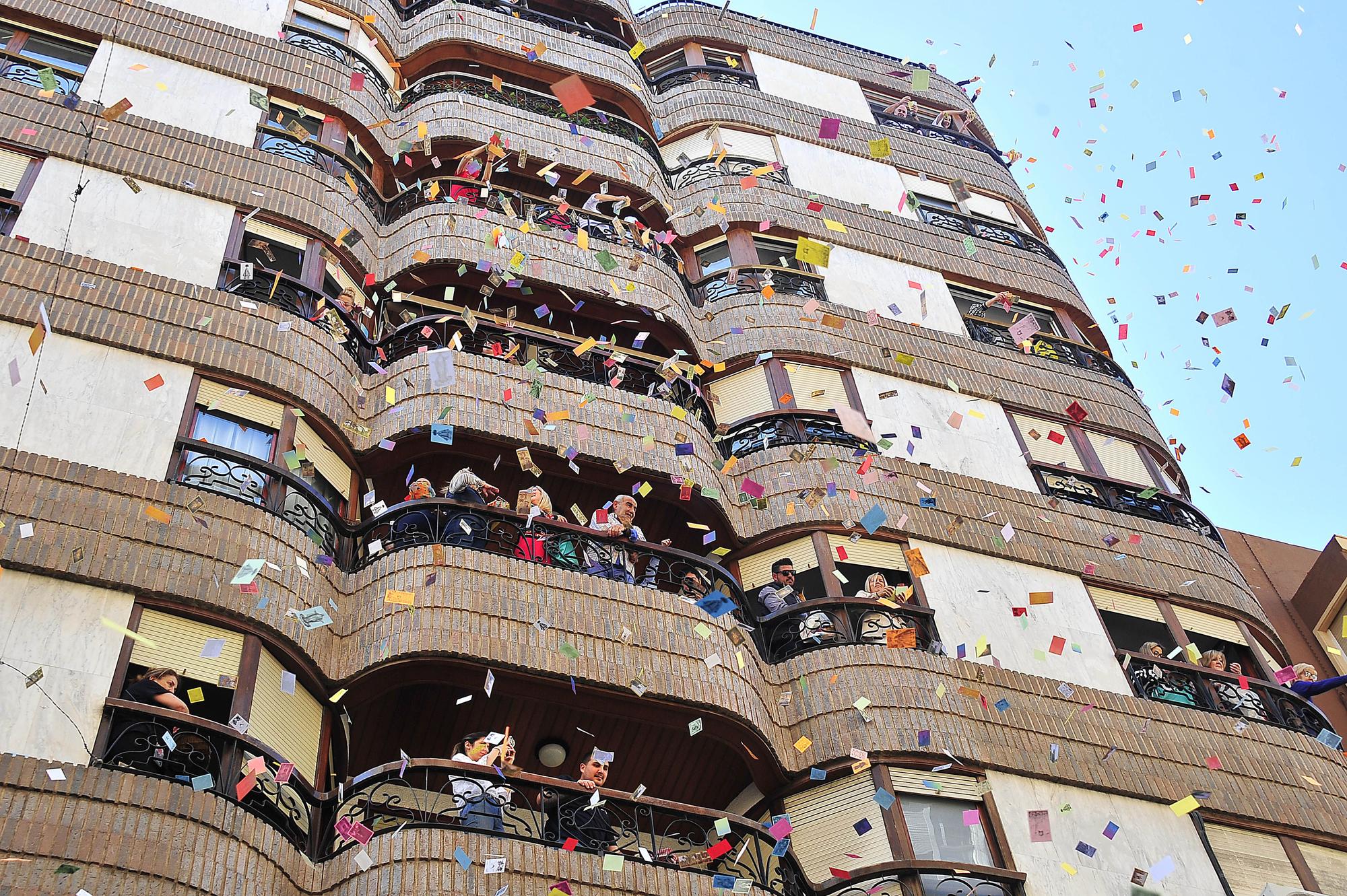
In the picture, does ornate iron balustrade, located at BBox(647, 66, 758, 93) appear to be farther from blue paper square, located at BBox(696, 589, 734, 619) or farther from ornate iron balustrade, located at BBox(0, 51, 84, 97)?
blue paper square, located at BBox(696, 589, 734, 619)

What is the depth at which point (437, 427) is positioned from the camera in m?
13.7

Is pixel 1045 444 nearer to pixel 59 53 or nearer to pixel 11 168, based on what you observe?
pixel 11 168

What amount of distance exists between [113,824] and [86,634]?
1.81m

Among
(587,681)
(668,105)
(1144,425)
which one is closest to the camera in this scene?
(587,681)

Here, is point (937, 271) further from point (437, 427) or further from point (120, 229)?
point (120, 229)

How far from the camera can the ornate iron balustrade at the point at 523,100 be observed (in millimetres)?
19812

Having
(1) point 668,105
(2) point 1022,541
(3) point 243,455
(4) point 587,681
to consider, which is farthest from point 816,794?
(1) point 668,105

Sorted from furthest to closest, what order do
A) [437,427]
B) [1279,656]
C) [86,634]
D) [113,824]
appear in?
[1279,656], [437,427], [86,634], [113,824]

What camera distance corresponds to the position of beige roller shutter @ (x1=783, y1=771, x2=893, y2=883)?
12086mm

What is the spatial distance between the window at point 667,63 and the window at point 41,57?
1102 cm

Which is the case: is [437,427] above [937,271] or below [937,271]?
below

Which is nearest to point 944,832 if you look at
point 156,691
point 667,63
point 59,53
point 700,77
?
point 156,691

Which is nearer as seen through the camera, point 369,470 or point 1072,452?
point 369,470

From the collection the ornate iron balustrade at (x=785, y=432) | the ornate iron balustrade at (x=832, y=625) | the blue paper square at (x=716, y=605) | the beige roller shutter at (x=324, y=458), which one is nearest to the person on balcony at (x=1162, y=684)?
the ornate iron balustrade at (x=832, y=625)
